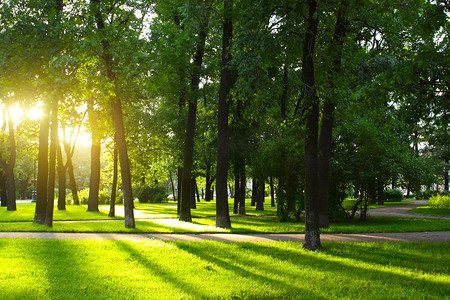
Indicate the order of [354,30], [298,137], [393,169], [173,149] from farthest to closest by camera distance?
[173,149]
[393,169]
[354,30]
[298,137]

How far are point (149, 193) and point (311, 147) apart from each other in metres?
39.9

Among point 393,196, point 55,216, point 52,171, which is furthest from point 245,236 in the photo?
point 393,196

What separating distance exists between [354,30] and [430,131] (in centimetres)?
447

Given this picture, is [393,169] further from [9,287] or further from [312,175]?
[9,287]

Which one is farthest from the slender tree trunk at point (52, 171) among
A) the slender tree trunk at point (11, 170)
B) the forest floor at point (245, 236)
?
the slender tree trunk at point (11, 170)

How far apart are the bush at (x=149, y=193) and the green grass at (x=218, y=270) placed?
37.2 meters

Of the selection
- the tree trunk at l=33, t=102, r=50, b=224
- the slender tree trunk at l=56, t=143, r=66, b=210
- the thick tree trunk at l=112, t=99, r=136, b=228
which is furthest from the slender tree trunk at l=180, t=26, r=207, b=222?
the slender tree trunk at l=56, t=143, r=66, b=210

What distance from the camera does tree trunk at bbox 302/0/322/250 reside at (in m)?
10.2

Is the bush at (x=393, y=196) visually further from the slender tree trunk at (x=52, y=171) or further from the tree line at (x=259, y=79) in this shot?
the slender tree trunk at (x=52, y=171)

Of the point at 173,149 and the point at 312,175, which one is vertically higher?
the point at 173,149

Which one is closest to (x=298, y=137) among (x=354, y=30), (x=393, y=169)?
(x=354, y=30)

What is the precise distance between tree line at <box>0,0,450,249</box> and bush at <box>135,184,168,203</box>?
72.8 ft

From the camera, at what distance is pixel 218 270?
749 cm

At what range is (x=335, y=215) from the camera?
64.6ft
